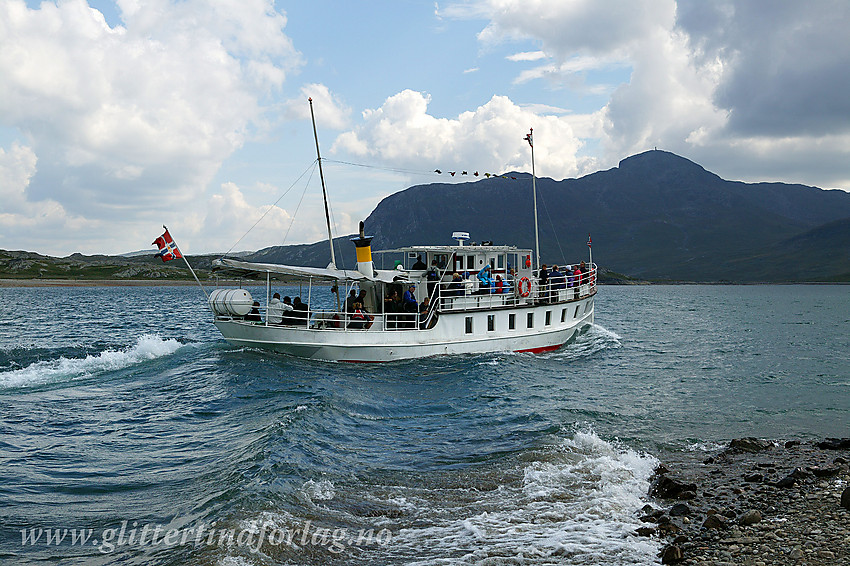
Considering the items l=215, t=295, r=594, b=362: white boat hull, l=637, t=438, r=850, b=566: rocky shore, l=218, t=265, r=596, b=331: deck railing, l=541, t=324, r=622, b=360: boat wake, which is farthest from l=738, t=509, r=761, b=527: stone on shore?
l=541, t=324, r=622, b=360: boat wake

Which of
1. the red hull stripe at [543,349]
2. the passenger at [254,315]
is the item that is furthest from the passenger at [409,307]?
the red hull stripe at [543,349]

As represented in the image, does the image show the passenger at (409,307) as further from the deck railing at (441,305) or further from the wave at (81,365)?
the wave at (81,365)

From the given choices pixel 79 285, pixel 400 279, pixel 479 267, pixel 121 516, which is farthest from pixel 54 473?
pixel 79 285

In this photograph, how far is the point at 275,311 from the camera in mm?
28078

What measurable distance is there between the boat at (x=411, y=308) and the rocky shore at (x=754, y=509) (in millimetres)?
15777

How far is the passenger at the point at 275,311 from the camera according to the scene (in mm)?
27469

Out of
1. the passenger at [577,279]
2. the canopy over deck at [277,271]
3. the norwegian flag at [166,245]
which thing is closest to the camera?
the norwegian flag at [166,245]

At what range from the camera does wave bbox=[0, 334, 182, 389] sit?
81.1 feet

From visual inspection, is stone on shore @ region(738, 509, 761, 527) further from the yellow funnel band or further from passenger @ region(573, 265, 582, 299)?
passenger @ region(573, 265, 582, 299)

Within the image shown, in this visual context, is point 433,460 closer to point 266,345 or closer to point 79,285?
point 266,345

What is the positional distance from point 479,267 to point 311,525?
76.2ft

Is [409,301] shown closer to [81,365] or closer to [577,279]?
[577,279]

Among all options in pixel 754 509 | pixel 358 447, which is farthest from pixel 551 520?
pixel 358 447

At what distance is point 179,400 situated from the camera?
21.5 meters
